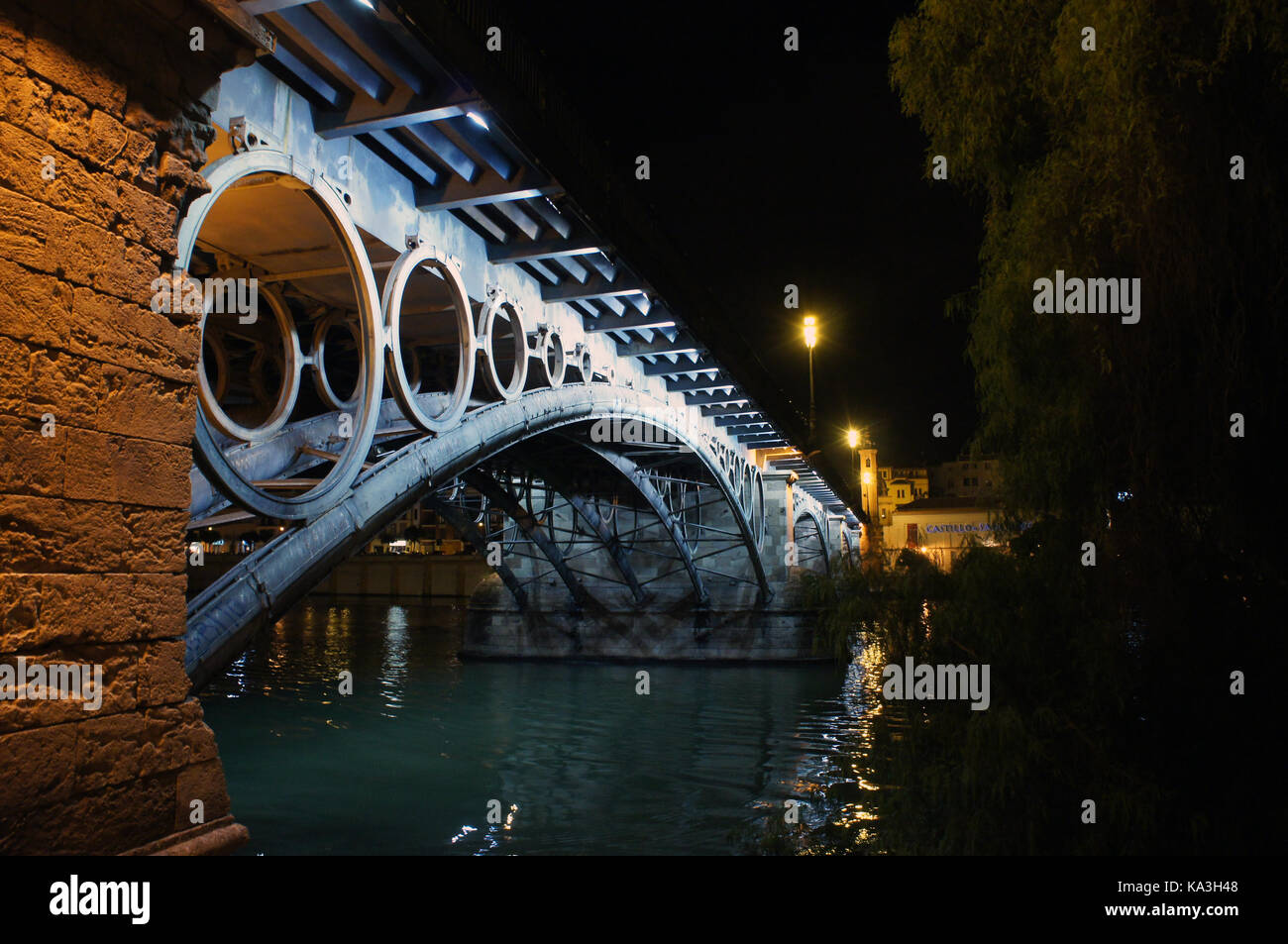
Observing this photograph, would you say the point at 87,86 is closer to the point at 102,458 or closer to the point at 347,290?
the point at 102,458

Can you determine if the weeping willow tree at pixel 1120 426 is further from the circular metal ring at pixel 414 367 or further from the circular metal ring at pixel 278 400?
the circular metal ring at pixel 414 367

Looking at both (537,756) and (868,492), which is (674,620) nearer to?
(537,756)

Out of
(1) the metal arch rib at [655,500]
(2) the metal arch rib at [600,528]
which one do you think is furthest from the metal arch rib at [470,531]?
(1) the metal arch rib at [655,500]

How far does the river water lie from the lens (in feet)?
33.4

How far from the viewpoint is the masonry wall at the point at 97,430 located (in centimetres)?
355

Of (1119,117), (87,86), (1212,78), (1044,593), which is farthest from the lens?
(1044,593)

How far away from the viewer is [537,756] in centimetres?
1504

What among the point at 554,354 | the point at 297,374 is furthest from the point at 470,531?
the point at 297,374

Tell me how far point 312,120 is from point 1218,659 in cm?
782

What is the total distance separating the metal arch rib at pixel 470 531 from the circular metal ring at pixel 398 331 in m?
14.1

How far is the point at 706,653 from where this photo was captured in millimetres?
28766

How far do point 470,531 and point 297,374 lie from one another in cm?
1778

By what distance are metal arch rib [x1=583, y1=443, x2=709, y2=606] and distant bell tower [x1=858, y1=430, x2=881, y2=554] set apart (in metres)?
5.44
